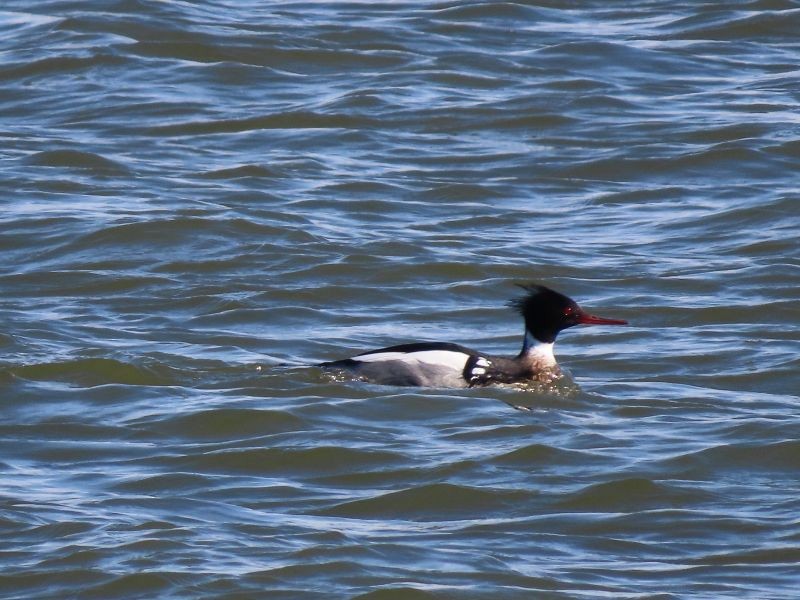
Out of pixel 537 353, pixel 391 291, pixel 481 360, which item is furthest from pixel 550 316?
pixel 391 291

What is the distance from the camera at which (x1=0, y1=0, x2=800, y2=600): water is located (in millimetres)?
8125

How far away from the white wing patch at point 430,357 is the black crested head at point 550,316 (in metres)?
0.70

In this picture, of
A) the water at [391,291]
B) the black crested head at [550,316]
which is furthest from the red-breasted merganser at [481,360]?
the water at [391,291]

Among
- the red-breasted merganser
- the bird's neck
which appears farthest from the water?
the bird's neck

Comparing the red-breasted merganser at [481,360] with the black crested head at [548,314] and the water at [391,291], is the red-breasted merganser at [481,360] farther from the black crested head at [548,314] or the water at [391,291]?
the water at [391,291]

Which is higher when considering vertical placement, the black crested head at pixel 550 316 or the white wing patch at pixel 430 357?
the black crested head at pixel 550 316

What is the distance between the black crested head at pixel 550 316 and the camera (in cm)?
1162

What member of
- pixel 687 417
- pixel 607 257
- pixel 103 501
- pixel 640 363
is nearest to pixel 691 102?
pixel 607 257

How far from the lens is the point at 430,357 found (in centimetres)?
1111

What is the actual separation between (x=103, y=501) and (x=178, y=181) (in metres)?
7.57

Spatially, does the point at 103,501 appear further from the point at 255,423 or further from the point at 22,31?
the point at 22,31

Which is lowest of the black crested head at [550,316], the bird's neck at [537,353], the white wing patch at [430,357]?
the bird's neck at [537,353]

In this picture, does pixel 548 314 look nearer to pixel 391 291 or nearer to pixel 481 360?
pixel 481 360

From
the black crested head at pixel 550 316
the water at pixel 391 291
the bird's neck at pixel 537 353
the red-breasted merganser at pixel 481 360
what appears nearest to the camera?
the water at pixel 391 291
